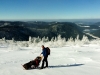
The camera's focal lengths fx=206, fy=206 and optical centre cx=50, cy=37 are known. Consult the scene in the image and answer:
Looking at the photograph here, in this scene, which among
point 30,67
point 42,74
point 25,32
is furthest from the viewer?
point 25,32

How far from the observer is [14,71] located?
1442cm

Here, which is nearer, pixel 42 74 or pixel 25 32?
pixel 42 74

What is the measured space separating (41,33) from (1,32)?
37835 millimetres

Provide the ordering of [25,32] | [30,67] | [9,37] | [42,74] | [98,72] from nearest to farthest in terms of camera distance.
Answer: [42,74] → [98,72] → [30,67] → [9,37] → [25,32]

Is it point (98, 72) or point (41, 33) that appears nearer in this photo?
point (98, 72)

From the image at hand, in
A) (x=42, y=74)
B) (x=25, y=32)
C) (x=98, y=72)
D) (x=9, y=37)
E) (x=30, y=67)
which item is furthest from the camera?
(x=25, y=32)

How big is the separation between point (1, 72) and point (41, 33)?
181426 millimetres

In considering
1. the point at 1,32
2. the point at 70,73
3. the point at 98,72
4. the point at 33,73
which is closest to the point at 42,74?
the point at 33,73

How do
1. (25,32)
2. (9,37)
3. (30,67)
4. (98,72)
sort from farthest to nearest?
(25,32) → (9,37) → (30,67) → (98,72)

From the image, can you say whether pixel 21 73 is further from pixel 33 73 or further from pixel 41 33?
pixel 41 33

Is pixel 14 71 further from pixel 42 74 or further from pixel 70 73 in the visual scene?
pixel 70 73

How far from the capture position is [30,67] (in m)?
15.5

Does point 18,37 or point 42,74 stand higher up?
point 42,74

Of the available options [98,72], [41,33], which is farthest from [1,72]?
[41,33]
